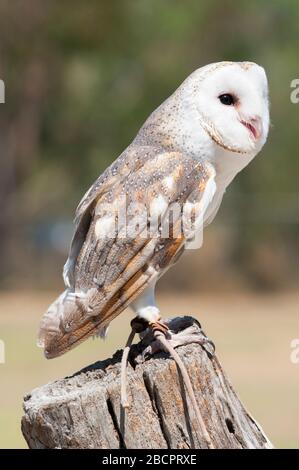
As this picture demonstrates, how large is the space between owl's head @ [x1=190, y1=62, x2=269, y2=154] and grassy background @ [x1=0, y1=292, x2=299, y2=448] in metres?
5.57

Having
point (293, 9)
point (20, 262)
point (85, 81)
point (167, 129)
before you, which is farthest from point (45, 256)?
point (167, 129)

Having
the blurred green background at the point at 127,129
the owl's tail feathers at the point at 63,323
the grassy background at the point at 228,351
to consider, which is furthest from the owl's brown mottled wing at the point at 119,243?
the blurred green background at the point at 127,129

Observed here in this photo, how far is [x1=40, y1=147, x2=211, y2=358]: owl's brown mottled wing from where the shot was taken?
11.0ft

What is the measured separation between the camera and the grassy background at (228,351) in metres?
11.1

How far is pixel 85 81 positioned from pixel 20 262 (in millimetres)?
4417

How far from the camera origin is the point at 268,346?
1678cm

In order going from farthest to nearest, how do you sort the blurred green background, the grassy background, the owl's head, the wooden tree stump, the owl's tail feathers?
1. the blurred green background
2. the grassy background
3. the owl's head
4. the owl's tail feathers
5. the wooden tree stump

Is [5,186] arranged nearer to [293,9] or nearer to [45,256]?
[45,256]

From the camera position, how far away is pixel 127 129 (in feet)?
71.8

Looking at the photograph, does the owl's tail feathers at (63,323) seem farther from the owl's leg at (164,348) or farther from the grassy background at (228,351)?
the grassy background at (228,351)

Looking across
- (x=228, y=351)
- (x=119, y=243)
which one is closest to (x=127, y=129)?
(x=228, y=351)

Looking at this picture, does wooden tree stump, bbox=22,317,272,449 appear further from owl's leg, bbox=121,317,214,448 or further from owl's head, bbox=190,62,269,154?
owl's head, bbox=190,62,269,154

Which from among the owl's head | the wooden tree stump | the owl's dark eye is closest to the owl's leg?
the wooden tree stump
